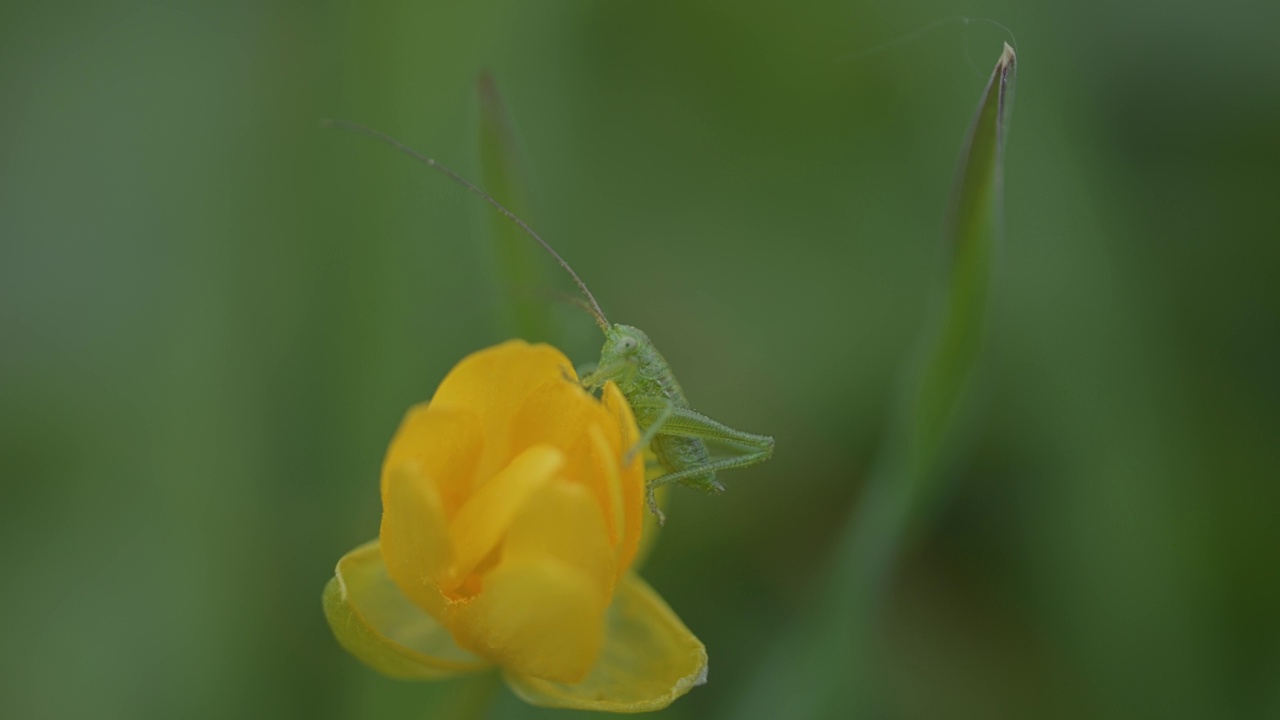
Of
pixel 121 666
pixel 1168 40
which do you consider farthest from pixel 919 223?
pixel 121 666

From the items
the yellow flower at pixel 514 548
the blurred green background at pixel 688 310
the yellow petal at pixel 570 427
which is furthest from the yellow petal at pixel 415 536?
the blurred green background at pixel 688 310

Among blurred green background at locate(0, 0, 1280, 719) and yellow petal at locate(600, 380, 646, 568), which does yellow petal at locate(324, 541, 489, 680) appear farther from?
blurred green background at locate(0, 0, 1280, 719)

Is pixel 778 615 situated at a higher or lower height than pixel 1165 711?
lower

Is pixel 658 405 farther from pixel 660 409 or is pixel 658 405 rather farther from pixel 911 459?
pixel 911 459

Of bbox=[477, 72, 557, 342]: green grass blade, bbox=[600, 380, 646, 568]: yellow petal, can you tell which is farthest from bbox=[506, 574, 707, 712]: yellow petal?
bbox=[477, 72, 557, 342]: green grass blade

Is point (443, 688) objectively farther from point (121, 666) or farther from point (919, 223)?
point (919, 223)

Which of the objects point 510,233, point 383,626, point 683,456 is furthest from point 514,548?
point 683,456
